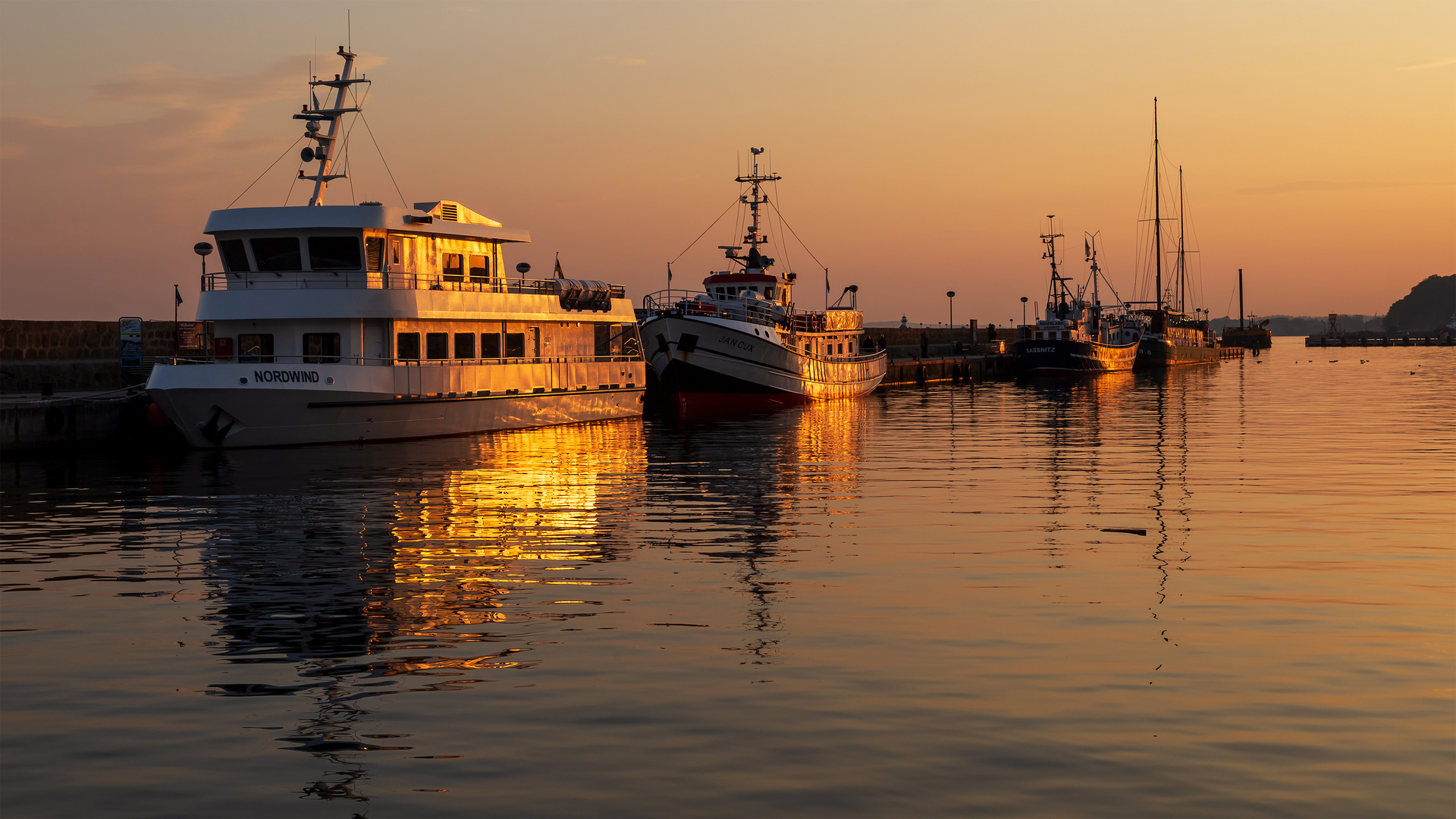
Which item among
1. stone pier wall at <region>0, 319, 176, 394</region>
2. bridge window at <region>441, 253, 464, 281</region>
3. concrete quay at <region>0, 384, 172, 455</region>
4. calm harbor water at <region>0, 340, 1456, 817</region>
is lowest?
calm harbor water at <region>0, 340, 1456, 817</region>

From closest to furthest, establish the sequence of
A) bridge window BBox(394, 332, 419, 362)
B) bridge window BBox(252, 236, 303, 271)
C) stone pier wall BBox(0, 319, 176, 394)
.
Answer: bridge window BBox(252, 236, 303, 271)
bridge window BBox(394, 332, 419, 362)
stone pier wall BBox(0, 319, 176, 394)

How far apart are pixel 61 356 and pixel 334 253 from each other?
14.2 m

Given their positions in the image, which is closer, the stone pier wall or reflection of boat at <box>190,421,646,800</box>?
reflection of boat at <box>190,421,646,800</box>

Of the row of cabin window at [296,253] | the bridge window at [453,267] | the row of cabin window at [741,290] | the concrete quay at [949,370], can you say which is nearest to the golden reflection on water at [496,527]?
the bridge window at [453,267]

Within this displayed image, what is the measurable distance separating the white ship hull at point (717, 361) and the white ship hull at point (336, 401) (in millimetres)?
10843

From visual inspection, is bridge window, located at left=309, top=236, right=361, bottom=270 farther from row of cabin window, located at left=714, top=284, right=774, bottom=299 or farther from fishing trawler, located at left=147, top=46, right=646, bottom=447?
row of cabin window, located at left=714, top=284, right=774, bottom=299

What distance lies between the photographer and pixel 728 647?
36.9 ft

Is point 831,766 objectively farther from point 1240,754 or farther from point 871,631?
point 871,631

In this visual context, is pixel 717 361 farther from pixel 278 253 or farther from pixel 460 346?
pixel 278 253

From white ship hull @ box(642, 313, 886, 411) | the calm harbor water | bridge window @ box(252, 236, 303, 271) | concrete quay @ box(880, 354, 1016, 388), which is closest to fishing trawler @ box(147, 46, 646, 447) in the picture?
bridge window @ box(252, 236, 303, 271)

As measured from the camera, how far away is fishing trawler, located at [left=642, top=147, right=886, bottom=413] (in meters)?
49.3

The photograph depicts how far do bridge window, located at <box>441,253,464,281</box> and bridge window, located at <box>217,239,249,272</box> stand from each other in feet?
17.6

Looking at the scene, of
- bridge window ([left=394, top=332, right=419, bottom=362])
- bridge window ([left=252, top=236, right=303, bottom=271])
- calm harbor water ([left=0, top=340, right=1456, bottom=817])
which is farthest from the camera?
bridge window ([left=394, top=332, right=419, bottom=362])

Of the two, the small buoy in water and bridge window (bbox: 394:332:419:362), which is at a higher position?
bridge window (bbox: 394:332:419:362)
